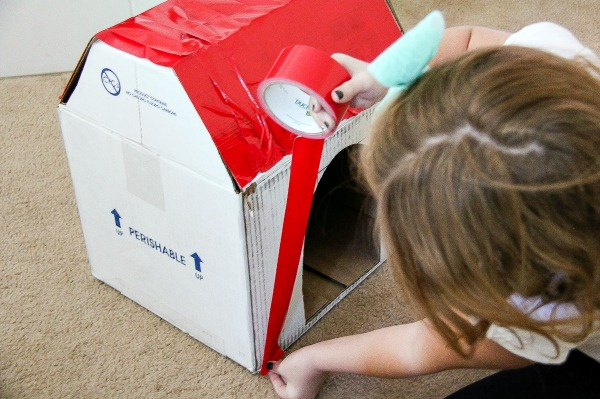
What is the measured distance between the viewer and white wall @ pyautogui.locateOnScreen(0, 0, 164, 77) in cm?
154

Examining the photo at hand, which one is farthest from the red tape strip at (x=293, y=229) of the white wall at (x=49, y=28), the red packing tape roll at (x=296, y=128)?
the white wall at (x=49, y=28)

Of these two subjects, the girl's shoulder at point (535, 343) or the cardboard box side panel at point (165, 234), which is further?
the cardboard box side panel at point (165, 234)

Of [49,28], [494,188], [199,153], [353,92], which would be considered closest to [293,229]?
[199,153]

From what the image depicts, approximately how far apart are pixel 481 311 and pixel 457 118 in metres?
0.17

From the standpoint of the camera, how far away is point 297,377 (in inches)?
38.7

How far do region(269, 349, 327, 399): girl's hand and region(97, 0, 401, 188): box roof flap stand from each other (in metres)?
0.25

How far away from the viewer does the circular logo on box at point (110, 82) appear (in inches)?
36.1

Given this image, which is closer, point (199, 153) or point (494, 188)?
point (494, 188)

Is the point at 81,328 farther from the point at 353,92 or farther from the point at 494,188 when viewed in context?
the point at 494,188

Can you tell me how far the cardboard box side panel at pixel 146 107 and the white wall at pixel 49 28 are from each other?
25.7 inches

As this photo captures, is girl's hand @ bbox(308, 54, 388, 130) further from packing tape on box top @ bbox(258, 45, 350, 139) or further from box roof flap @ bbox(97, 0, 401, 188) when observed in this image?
box roof flap @ bbox(97, 0, 401, 188)

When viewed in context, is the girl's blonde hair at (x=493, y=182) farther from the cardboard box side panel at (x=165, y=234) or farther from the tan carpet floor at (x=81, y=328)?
the tan carpet floor at (x=81, y=328)

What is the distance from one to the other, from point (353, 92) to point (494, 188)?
0.63 ft

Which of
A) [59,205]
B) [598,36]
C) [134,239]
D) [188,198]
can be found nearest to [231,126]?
[188,198]
